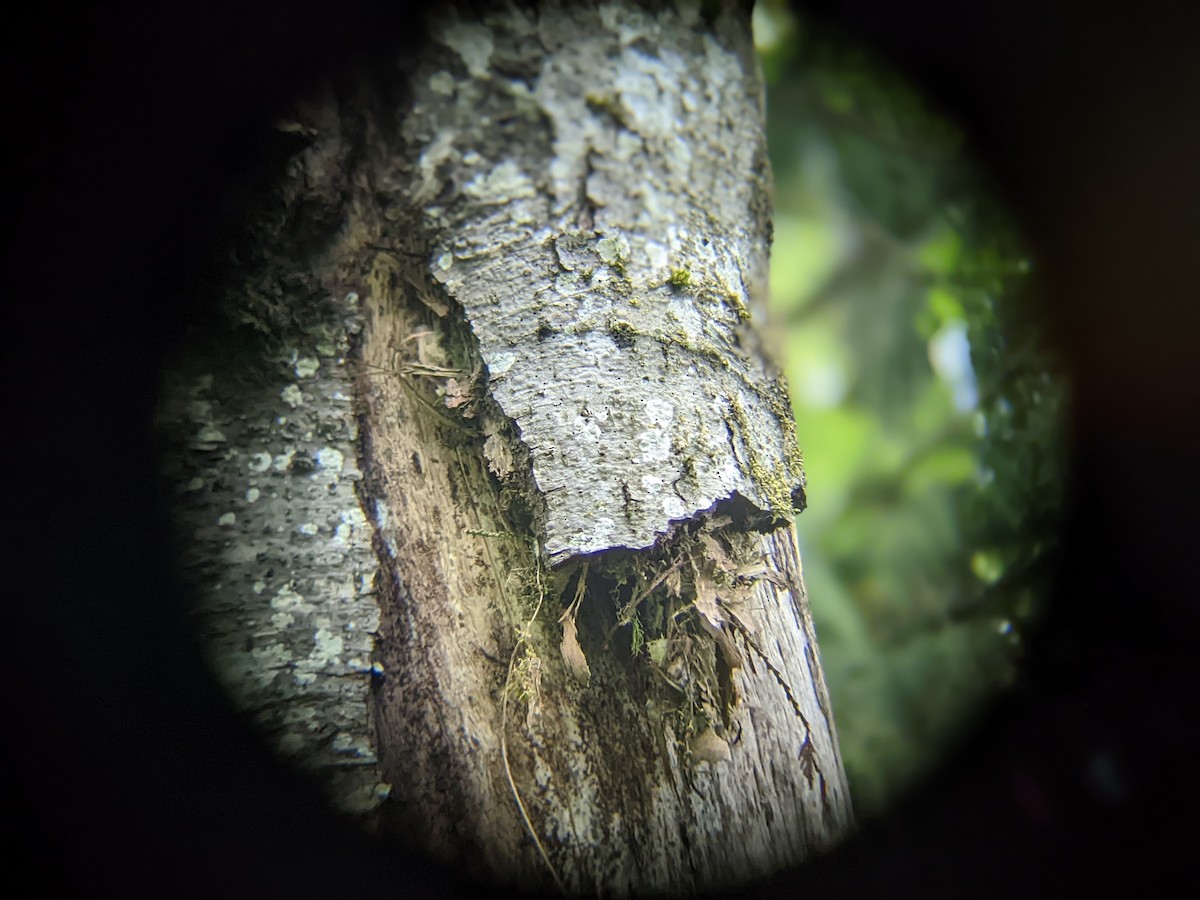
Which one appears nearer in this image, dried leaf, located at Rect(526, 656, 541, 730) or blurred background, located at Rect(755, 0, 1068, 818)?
dried leaf, located at Rect(526, 656, 541, 730)

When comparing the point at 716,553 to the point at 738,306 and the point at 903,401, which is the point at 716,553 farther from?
the point at 903,401

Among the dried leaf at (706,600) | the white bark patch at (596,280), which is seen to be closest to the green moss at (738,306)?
the white bark patch at (596,280)

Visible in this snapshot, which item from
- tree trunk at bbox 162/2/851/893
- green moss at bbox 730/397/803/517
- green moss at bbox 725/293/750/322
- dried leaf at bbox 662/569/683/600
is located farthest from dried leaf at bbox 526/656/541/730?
green moss at bbox 725/293/750/322

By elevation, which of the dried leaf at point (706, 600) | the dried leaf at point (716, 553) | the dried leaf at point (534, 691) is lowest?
the dried leaf at point (534, 691)

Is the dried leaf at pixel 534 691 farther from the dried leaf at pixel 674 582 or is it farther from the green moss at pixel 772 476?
the green moss at pixel 772 476

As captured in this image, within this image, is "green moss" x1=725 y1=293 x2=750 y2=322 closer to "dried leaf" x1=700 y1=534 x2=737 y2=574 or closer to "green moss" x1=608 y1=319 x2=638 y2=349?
"green moss" x1=608 y1=319 x2=638 y2=349

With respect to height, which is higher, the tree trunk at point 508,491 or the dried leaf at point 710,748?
the tree trunk at point 508,491
